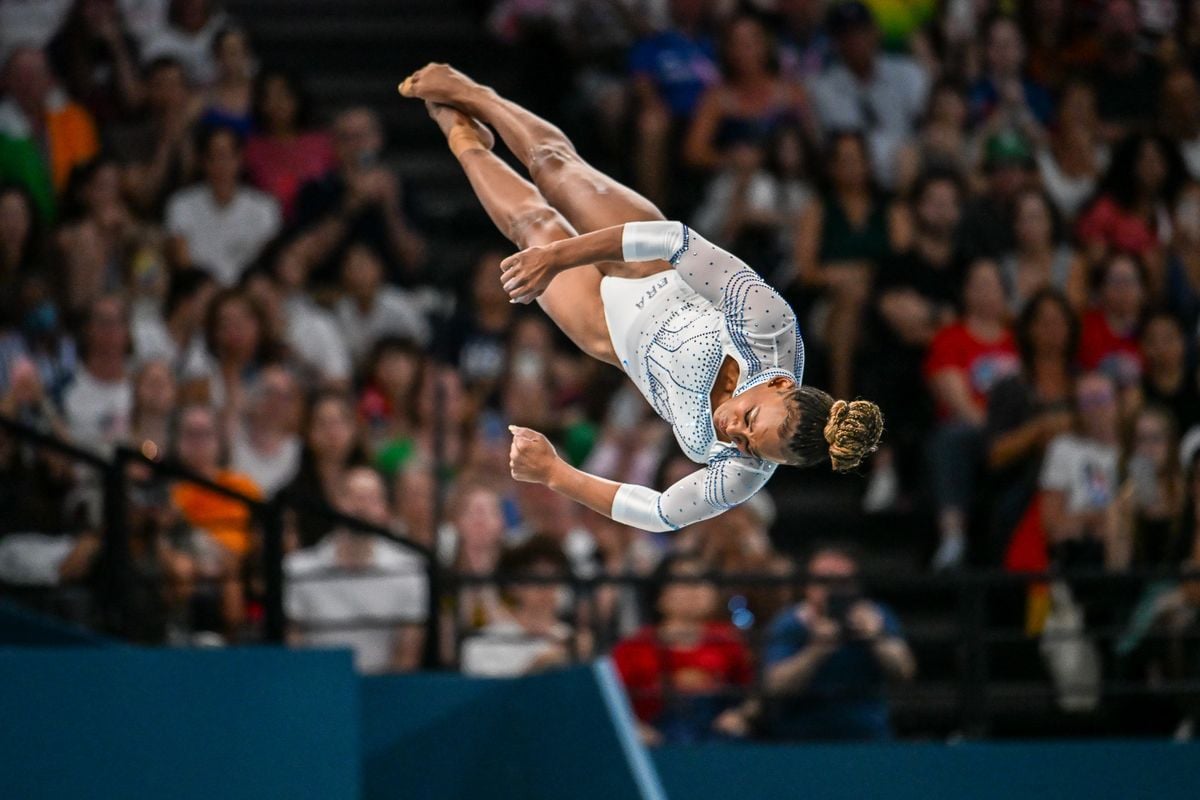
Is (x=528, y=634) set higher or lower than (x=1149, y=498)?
lower

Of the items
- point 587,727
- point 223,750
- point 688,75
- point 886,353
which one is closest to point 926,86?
point 688,75

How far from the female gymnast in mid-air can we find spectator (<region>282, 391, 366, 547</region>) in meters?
2.03

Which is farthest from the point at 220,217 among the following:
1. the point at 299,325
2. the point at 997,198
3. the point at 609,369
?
the point at 997,198

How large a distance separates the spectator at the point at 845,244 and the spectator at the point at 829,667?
1364mm

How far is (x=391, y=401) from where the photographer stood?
8.20 m

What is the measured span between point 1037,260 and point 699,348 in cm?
426

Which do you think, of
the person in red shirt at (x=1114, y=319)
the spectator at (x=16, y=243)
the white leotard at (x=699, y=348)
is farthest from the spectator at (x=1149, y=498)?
the spectator at (x=16, y=243)

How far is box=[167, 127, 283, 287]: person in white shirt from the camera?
853 centimetres

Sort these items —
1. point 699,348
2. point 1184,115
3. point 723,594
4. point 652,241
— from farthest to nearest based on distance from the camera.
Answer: point 1184,115 < point 723,594 < point 699,348 < point 652,241

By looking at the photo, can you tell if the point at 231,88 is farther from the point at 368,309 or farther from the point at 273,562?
the point at 273,562

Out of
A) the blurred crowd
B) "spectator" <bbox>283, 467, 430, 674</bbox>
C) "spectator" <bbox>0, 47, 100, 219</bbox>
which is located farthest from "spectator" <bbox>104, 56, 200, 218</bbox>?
"spectator" <bbox>283, 467, 430, 674</bbox>

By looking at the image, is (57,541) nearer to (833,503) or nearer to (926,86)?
(833,503)

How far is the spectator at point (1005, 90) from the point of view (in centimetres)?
966

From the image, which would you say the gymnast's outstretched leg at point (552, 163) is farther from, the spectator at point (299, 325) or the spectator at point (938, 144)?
the spectator at point (938, 144)
